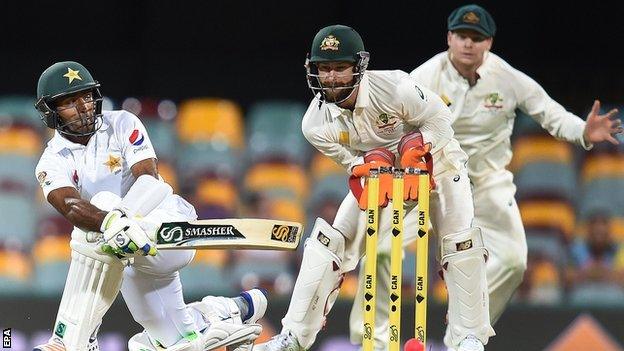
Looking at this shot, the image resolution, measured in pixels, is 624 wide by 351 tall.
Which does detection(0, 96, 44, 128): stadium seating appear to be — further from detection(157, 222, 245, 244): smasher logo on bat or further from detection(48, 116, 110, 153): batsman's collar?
detection(157, 222, 245, 244): smasher logo on bat

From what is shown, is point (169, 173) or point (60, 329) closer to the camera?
point (60, 329)

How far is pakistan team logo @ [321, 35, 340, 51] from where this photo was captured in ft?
14.5

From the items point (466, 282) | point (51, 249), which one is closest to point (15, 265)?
point (51, 249)

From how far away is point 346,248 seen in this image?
4695 mm

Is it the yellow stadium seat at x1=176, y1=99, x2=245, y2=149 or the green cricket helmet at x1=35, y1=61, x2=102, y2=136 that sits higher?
the green cricket helmet at x1=35, y1=61, x2=102, y2=136

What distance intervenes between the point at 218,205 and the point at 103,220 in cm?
244

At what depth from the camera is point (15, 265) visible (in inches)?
256

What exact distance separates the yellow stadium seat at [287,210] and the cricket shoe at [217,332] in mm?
1862

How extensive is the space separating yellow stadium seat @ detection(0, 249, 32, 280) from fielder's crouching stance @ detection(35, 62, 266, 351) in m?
1.95

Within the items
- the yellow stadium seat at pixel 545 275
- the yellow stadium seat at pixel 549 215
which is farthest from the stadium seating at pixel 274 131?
the yellow stadium seat at pixel 545 275

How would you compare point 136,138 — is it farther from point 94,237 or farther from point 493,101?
point 493,101

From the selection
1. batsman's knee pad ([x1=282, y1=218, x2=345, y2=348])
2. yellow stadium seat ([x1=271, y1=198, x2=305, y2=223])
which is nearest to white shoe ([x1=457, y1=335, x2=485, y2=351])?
batsman's knee pad ([x1=282, y1=218, x2=345, y2=348])

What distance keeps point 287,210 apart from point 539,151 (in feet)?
4.13

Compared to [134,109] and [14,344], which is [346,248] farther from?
[134,109]
